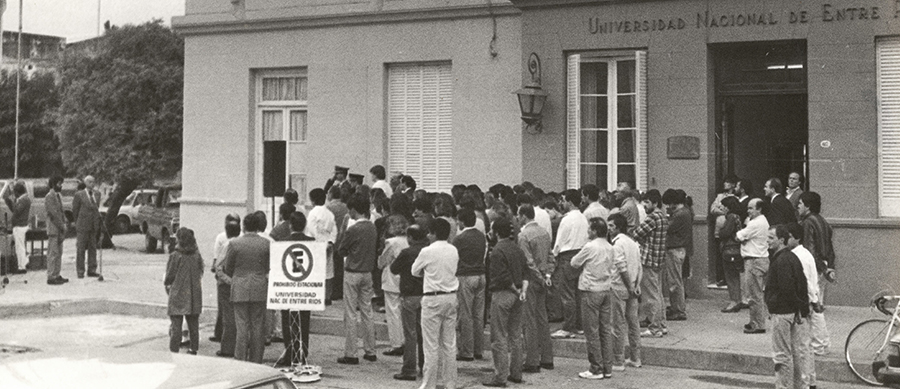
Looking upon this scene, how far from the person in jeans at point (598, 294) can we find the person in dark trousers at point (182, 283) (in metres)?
4.62

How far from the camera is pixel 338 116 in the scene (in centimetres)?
1927

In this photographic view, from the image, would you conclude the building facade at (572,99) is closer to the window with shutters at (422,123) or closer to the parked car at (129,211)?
the window with shutters at (422,123)

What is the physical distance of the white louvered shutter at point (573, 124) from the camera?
16875 millimetres

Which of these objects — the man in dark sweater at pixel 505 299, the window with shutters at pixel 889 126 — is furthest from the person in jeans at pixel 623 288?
the window with shutters at pixel 889 126

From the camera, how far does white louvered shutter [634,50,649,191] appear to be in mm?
16281

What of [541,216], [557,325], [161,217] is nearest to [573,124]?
[541,216]

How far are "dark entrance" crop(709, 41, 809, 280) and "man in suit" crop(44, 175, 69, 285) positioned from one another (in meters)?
12.5

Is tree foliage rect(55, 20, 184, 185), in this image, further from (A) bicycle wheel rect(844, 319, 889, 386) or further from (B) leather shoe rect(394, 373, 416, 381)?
(A) bicycle wheel rect(844, 319, 889, 386)

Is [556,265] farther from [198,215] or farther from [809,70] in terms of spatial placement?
[198,215]

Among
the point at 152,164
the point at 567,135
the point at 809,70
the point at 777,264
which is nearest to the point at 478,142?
the point at 567,135

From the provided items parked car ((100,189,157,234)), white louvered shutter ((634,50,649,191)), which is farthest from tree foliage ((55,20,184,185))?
white louvered shutter ((634,50,649,191))

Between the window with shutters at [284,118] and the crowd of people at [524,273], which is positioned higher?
the window with shutters at [284,118]

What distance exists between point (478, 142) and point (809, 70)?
5.98 meters

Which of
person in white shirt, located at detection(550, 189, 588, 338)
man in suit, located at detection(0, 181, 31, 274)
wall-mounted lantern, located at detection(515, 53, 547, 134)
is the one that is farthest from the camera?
man in suit, located at detection(0, 181, 31, 274)
